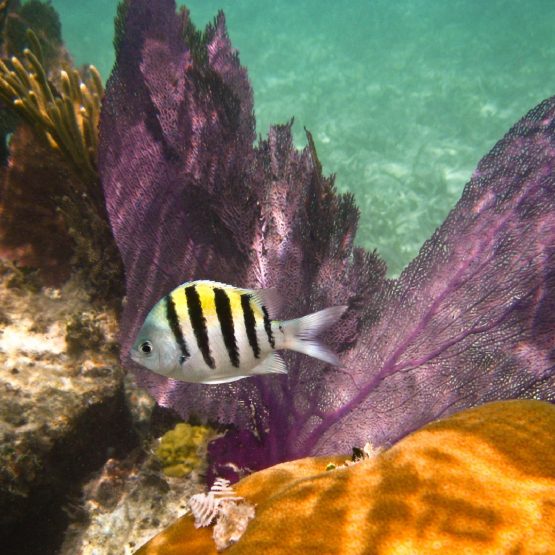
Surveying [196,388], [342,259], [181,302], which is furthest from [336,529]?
[342,259]

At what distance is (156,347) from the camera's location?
1731 mm

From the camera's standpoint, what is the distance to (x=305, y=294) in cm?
280

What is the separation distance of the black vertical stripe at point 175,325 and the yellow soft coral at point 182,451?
1.45 metres

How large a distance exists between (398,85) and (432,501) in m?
24.4

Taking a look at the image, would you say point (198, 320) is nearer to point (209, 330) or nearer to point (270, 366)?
point (209, 330)

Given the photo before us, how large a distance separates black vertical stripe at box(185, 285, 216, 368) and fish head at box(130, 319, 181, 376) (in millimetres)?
97

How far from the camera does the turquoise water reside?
43.9ft

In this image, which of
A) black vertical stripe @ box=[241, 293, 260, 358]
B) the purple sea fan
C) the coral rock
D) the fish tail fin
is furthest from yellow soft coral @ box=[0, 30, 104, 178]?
the coral rock

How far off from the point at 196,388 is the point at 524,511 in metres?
1.93

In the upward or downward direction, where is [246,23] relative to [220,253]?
upward

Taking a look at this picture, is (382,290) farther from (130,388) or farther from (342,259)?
(130,388)

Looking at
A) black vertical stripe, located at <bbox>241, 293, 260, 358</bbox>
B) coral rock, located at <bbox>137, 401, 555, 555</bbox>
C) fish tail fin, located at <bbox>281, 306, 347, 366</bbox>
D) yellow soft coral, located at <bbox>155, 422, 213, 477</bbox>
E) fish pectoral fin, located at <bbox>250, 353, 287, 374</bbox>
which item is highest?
black vertical stripe, located at <bbox>241, 293, 260, 358</bbox>

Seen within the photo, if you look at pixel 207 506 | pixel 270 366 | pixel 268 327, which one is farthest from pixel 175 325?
pixel 207 506

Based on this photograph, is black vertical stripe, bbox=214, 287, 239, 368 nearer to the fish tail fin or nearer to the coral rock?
the fish tail fin
